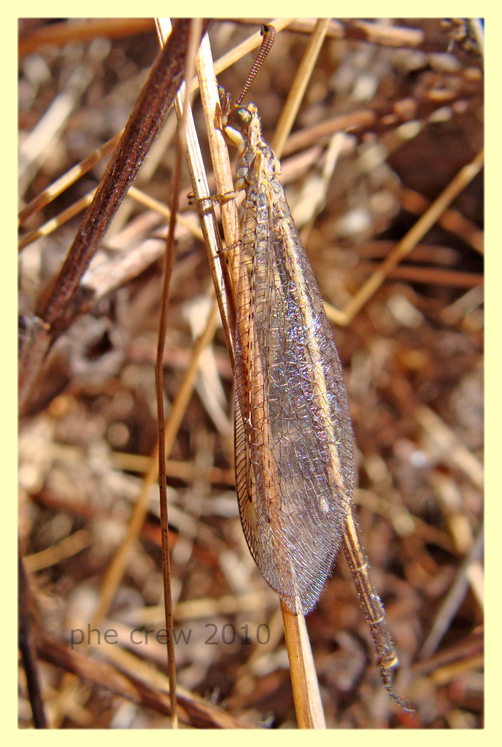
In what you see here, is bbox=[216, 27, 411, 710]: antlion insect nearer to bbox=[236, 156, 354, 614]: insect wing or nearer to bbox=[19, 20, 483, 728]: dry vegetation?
bbox=[236, 156, 354, 614]: insect wing

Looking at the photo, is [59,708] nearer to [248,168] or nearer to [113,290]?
[113,290]

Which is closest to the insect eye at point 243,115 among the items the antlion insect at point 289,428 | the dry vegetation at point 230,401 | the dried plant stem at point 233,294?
the antlion insect at point 289,428

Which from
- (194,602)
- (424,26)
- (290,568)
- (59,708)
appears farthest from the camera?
(194,602)

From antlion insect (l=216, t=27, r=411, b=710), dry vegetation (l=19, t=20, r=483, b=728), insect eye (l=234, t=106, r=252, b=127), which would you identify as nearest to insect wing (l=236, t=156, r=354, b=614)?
antlion insect (l=216, t=27, r=411, b=710)

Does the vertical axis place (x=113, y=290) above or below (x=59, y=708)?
above

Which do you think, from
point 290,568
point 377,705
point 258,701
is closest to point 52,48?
point 290,568
